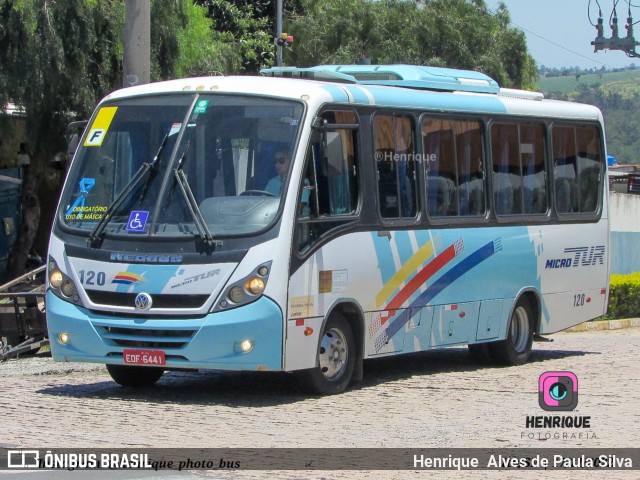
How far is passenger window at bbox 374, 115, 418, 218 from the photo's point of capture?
508 inches

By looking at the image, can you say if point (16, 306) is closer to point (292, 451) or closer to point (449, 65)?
point (292, 451)

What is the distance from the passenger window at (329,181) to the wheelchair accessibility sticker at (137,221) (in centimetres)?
140

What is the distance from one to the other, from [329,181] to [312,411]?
7.42ft

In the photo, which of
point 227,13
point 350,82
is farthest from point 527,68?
point 350,82

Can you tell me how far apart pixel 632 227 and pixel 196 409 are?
2938cm

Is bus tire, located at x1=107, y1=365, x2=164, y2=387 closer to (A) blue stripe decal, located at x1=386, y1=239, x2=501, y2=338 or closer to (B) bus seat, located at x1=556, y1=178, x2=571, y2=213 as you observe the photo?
(A) blue stripe decal, located at x1=386, y1=239, x2=501, y2=338

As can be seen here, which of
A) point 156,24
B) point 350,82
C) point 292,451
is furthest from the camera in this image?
point 156,24

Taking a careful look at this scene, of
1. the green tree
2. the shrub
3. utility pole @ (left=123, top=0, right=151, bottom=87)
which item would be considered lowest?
the shrub

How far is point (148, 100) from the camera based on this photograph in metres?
12.1

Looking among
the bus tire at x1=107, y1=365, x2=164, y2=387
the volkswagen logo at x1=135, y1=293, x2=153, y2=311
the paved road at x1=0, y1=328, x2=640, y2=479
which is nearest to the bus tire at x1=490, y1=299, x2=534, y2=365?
the paved road at x1=0, y1=328, x2=640, y2=479

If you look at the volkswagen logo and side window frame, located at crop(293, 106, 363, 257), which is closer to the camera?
the volkswagen logo

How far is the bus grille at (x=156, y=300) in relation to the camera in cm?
1109

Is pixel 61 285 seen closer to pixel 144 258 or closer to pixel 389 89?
pixel 144 258

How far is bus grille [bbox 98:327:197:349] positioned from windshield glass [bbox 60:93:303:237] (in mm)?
877
